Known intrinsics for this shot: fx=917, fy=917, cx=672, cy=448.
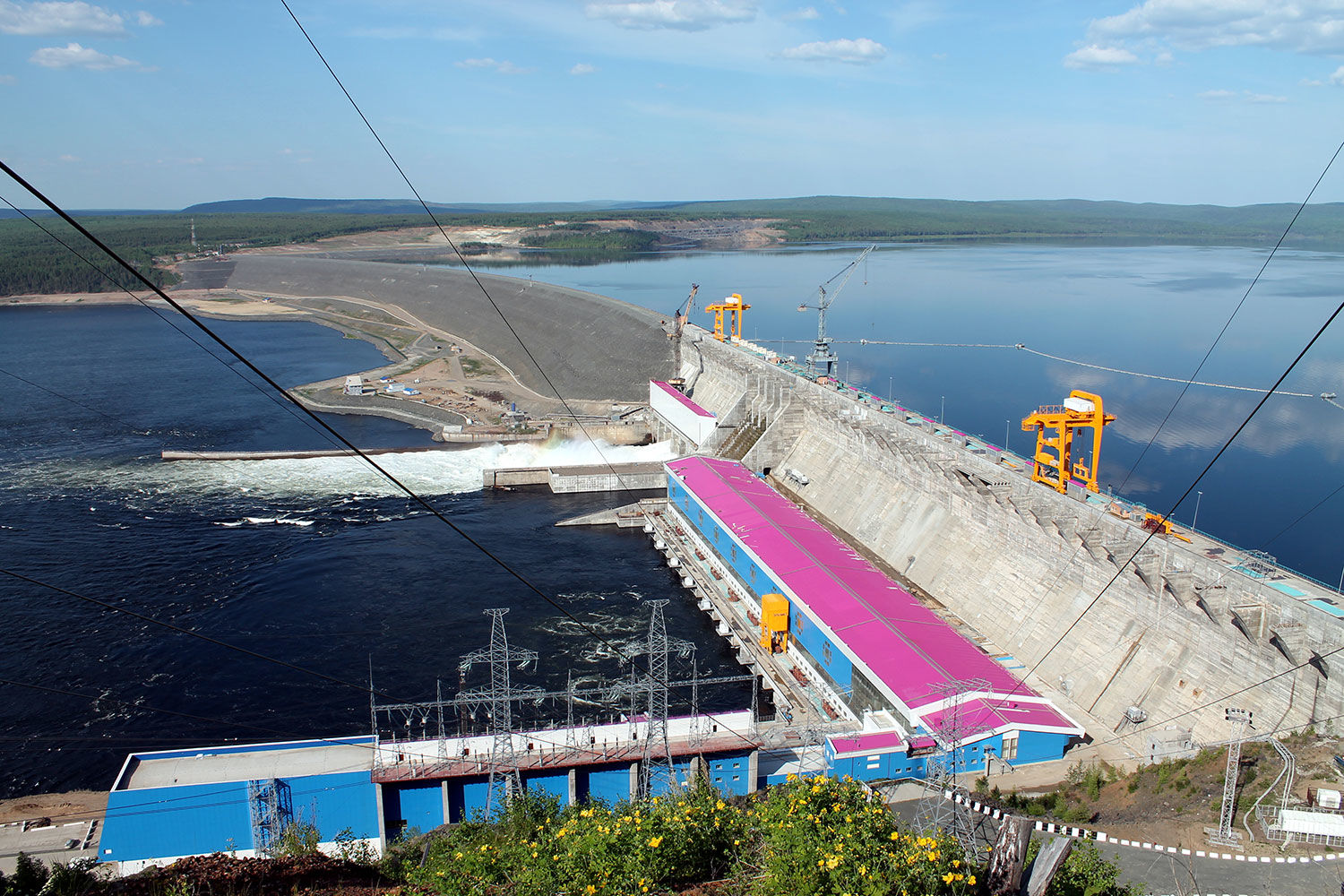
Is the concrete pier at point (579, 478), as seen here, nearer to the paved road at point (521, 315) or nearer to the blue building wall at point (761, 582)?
the blue building wall at point (761, 582)

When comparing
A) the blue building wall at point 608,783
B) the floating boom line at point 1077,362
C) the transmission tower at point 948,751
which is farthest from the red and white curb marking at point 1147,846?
the floating boom line at point 1077,362

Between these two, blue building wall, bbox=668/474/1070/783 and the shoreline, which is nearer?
blue building wall, bbox=668/474/1070/783

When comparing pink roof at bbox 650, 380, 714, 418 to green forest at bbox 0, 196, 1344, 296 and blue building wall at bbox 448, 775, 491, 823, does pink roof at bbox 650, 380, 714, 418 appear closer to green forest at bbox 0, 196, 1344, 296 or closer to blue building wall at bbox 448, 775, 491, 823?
blue building wall at bbox 448, 775, 491, 823

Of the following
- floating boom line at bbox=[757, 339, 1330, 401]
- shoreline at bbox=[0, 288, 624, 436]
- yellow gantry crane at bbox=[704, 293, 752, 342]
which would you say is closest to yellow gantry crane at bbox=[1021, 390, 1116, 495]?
floating boom line at bbox=[757, 339, 1330, 401]

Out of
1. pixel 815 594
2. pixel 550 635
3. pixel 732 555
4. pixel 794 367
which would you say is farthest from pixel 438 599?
pixel 794 367

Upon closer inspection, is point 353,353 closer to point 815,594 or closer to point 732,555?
point 732,555

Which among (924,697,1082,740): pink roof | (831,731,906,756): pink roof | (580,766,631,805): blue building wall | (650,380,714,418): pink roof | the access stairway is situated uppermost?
(650,380,714,418): pink roof

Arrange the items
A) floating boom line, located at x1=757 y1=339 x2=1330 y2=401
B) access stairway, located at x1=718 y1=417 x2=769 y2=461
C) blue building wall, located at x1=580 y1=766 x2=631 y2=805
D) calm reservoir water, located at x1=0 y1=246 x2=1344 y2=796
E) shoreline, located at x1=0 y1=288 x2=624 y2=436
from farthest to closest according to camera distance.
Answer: shoreline, located at x1=0 y1=288 x2=624 y2=436 → floating boom line, located at x1=757 y1=339 x2=1330 y2=401 → access stairway, located at x1=718 y1=417 x2=769 y2=461 → calm reservoir water, located at x1=0 y1=246 x2=1344 y2=796 → blue building wall, located at x1=580 y1=766 x2=631 y2=805
